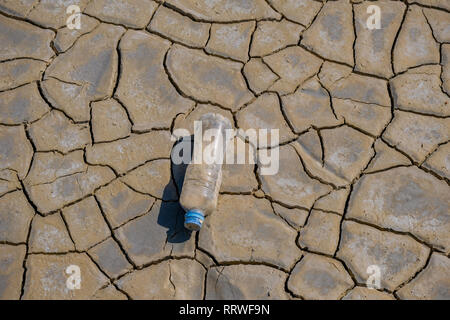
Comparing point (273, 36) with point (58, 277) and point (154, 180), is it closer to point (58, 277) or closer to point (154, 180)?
point (154, 180)

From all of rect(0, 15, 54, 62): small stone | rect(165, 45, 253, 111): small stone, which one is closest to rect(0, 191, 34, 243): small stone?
rect(0, 15, 54, 62): small stone

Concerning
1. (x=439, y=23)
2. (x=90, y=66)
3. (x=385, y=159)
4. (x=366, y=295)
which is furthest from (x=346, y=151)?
(x=90, y=66)

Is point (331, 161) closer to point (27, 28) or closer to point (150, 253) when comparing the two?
point (150, 253)

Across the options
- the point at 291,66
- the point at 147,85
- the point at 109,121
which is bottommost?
the point at 109,121

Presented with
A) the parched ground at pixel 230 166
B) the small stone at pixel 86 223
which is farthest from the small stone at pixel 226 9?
the small stone at pixel 86 223

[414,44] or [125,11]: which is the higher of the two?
[125,11]

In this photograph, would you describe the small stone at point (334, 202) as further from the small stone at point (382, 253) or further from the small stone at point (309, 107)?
the small stone at point (309, 107)
